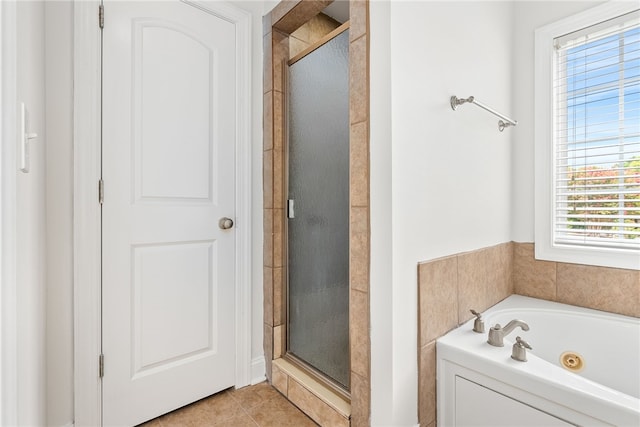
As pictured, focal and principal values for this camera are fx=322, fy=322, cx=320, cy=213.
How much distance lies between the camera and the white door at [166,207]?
136 centimetres

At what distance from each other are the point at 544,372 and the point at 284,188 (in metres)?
1.34

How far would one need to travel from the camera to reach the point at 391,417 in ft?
3.71

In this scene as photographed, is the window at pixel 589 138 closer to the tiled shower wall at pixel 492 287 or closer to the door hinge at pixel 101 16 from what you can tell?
the tiled shower wall at pixel 492 287

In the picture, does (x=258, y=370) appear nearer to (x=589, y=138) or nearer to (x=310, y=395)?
(x=310, y=395)

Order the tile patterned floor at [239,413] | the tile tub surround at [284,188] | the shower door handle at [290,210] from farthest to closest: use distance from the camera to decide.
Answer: the shower door handle at [290,210] → the tile patterned floor at [239,413] → the tile tub surround at [284,188]

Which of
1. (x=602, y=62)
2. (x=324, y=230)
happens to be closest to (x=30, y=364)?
(x=324, y=230)

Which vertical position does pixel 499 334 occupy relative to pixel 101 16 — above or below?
below

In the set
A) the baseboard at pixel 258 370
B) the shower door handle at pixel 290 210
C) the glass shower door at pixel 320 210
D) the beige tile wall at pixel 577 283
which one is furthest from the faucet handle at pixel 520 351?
the baseboard at pixel 258 370

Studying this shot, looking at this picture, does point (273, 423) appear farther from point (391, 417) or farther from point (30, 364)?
point (30, 364)

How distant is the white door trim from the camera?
2.35 feet

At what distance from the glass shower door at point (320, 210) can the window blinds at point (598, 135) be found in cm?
127

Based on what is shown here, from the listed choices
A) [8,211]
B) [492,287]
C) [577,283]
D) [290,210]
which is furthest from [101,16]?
[577,283]

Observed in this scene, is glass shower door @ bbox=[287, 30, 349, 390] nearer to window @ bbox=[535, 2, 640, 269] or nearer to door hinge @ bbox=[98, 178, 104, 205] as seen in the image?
door hinge @ bbox=[98, 178, 104, 205]

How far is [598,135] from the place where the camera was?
1.67 meters
